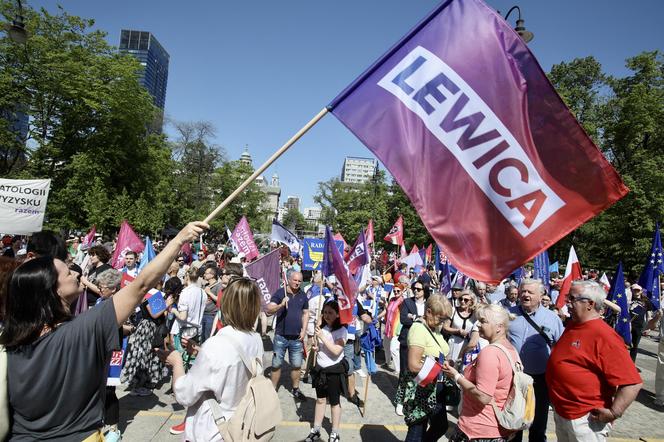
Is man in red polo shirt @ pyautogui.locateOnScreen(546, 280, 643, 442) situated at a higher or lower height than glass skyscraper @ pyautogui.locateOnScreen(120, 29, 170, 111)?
lower

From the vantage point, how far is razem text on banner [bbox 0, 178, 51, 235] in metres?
9.67

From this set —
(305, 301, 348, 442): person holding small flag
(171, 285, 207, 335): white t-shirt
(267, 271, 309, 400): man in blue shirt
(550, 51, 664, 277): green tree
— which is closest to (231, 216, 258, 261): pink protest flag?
(171, 285, 207, 335): white t-shirt

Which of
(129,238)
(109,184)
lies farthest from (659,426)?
(109,184)

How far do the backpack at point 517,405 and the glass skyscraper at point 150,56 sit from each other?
432ft

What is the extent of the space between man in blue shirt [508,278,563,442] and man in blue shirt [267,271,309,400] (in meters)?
3.00

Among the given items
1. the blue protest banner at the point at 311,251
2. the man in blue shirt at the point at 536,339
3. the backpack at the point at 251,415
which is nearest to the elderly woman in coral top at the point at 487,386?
the man in blue shirt at the point at 536,339

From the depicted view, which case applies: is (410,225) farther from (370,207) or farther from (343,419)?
(343,419)

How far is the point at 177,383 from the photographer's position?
A: 2.57m

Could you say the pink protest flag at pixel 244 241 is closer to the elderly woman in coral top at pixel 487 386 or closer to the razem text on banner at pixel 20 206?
the razem text on banner at pixel 20 206

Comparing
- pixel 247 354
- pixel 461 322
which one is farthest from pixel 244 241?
pixel 247 354

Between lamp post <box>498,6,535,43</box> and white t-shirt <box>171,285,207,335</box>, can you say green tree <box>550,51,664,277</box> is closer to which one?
lamp post <box>498,6,535,43</box>

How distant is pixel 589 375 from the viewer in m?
3.21

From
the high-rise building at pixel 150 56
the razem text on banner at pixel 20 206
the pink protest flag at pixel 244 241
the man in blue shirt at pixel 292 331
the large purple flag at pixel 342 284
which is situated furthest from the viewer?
the high-rise building at pixel 150 56

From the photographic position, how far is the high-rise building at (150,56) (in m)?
132
